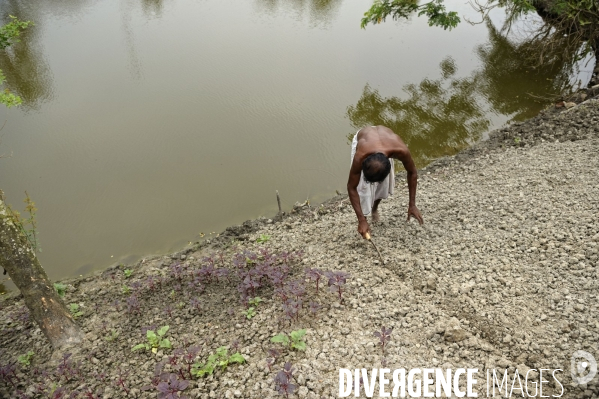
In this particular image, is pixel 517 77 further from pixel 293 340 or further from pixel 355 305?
pixel 293 340

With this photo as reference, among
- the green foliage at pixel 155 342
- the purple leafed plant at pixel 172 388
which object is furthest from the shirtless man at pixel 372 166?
the purple leafed plant at pixel 172 388

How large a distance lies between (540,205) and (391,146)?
210cm

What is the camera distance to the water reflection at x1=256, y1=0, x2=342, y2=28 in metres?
14.6

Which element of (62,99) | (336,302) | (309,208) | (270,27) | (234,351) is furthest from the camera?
(270,27)

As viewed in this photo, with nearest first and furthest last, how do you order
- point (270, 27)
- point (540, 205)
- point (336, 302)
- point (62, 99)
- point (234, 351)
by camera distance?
point (234, 351) < point (336, 302) < point (540, 205) < point (62, 99) < point (270, 27)

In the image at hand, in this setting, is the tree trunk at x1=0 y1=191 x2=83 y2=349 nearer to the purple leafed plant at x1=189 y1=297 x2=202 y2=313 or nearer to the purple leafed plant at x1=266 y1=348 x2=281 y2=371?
the purple leafed plant at x1=189 y1=297 x2=202 y2=313

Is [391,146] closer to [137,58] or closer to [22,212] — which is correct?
[22,212]

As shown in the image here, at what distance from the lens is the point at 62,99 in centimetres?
977

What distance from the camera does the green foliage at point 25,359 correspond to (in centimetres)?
379

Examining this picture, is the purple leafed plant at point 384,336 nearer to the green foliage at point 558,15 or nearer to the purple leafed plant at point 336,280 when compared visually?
the purple leafed plant at point 336,280

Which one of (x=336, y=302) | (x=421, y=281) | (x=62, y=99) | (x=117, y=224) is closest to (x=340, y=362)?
(x=336, y=302)

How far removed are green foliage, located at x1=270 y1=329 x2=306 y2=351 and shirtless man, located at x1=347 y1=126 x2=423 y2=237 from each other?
1.35 meters

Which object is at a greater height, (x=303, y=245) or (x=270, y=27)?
(x=270, y=27)

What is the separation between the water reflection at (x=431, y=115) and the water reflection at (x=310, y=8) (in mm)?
5217
